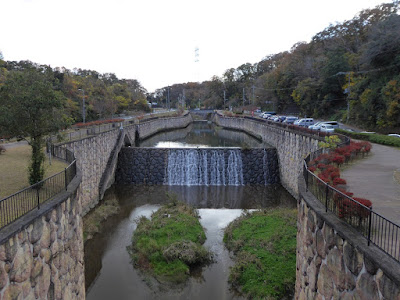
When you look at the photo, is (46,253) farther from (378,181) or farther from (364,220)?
(378,181)

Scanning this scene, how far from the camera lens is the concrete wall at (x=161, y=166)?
29.7 meters

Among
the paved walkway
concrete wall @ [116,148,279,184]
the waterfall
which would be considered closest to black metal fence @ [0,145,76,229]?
the paved walkway

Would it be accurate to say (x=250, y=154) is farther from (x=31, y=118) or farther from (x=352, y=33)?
(x=352, y=33)

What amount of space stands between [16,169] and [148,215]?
854cm

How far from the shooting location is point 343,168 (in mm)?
13609

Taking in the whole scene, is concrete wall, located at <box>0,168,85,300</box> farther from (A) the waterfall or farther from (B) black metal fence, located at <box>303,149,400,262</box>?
(A) the waterfall

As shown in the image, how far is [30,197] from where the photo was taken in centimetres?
998

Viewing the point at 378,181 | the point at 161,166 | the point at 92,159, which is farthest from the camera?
the point at 161,166

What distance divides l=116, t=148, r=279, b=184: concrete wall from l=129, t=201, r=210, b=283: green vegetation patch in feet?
34.1

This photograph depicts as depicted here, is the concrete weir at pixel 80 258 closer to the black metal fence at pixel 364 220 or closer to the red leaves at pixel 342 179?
the black metal fence at pixel 364 220

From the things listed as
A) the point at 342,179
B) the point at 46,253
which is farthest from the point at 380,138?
the point at 46,253

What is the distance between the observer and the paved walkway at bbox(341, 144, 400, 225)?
28.7 feet

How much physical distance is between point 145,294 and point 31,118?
7.66 m

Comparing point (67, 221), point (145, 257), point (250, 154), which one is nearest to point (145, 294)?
point (145, 257)
